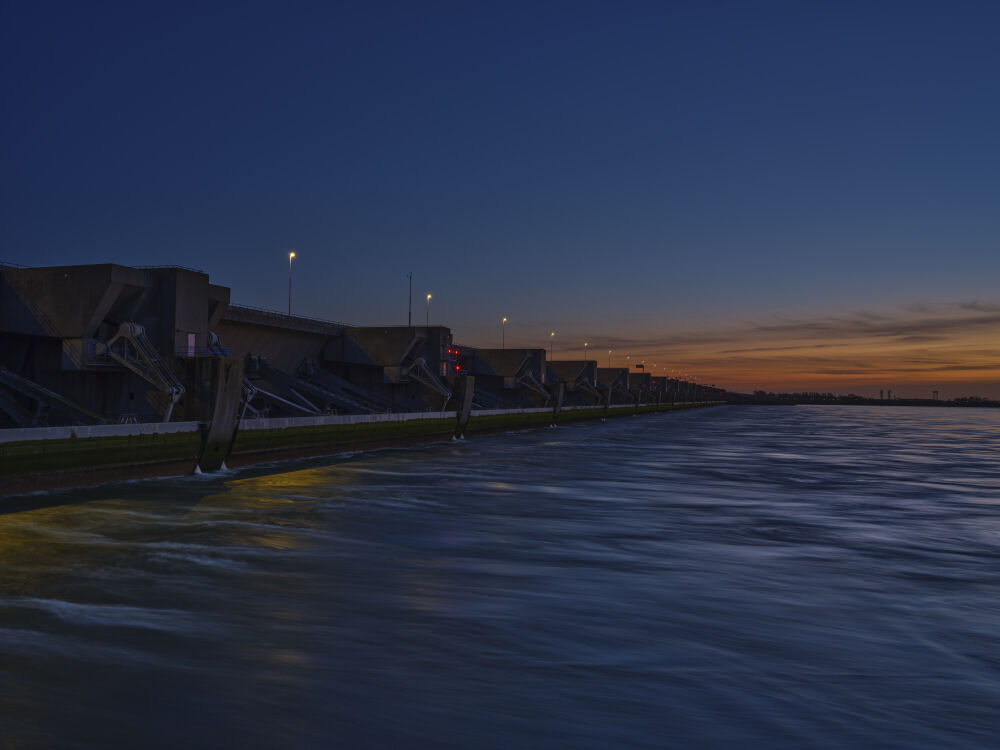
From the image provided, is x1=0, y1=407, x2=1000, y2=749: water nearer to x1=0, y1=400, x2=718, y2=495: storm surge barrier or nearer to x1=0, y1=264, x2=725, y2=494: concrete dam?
x1=0, y1=400, x2=718, y2=495: storm surge barrier

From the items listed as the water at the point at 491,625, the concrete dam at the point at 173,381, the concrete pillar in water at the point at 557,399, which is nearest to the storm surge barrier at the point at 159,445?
the concrete dam at the point at 173,381

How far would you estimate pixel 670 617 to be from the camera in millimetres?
9000

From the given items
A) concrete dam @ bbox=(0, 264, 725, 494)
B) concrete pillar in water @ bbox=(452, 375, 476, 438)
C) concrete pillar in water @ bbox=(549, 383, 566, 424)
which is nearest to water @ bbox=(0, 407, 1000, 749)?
concrete dam @ bbox=(0, 264, 725, 494)

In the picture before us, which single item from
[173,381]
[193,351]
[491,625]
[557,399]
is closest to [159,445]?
[173,381]

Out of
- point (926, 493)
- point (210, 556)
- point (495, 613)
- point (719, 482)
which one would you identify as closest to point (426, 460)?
point (719, 482)

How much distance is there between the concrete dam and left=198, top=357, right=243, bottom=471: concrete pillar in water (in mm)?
50

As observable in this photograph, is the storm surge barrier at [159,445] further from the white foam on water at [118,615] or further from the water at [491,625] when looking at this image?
the white foam on water at [118,615]

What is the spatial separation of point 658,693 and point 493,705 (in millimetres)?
1465

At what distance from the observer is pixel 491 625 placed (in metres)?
8.30

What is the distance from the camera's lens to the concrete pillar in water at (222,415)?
25906 millimetres

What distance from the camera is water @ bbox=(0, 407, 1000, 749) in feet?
18.6

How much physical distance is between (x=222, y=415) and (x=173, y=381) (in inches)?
303

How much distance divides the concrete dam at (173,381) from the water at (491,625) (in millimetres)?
4415

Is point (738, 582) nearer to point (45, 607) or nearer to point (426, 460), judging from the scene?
point (45, 607)
